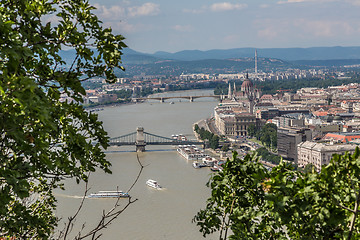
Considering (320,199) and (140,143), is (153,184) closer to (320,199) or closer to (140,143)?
(140,143)

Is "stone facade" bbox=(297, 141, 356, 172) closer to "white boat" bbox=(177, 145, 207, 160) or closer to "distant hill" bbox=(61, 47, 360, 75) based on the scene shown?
"white boat" bbox=(177, 145, 207, 160)

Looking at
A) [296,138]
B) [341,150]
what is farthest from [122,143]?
[341,150]

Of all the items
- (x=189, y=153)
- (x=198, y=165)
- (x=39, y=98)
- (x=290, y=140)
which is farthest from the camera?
(x=290, y=140)

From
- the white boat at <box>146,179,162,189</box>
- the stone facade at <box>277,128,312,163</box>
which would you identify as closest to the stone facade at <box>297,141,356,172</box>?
the stone facade at <box>277,128,312,163</box>

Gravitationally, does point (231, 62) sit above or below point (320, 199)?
below

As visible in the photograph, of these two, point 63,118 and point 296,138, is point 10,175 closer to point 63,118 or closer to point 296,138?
point 63,118

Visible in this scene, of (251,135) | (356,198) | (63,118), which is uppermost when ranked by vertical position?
(63,118)

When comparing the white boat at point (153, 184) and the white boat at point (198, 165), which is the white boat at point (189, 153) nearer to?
the white boat at point (198, 165)

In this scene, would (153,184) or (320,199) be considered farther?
(153,184)

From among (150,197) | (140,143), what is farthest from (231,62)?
(150,197)
